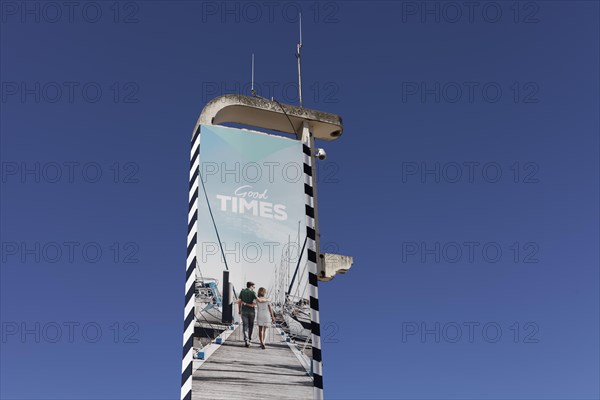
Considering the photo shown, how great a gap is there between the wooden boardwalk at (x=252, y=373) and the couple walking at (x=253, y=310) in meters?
0.11

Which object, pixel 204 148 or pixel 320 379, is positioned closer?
pixel 320 379

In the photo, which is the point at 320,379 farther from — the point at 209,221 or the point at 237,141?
the point at 237,141

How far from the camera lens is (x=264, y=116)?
629 inches

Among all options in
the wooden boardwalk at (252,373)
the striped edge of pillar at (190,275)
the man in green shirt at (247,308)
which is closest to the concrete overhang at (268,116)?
the striped edge of pillar at (190,275)

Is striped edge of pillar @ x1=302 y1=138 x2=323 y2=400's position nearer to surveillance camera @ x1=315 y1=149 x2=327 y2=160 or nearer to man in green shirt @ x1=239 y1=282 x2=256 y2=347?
surveillance camera @ x1=315 y1=149 x2=327 y2=160

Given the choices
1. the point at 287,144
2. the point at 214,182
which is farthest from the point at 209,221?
the point at 287,144

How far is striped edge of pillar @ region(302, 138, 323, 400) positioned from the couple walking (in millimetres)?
911

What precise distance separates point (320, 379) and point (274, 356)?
3.26 ft

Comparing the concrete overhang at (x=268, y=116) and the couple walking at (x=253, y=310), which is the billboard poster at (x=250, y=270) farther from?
the concrete overhang at (x=268, y=116)

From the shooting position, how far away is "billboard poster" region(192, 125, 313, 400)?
13008 millimetres

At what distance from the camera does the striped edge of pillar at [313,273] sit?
13602 millimetres

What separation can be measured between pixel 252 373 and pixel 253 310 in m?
1.34

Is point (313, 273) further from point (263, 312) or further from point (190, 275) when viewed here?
point (190, 275)

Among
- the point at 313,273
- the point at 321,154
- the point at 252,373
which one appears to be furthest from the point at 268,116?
the point at 252,373
